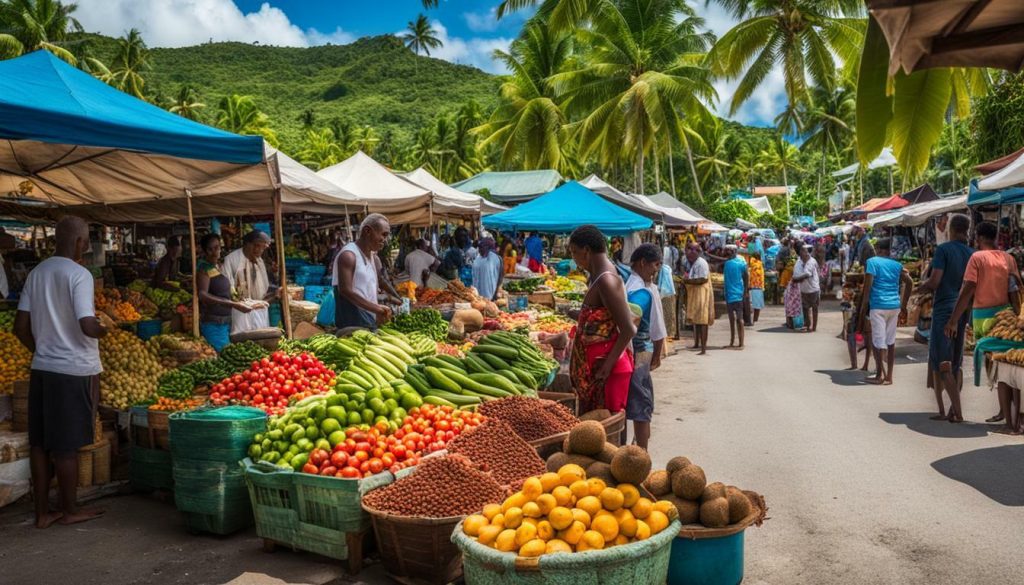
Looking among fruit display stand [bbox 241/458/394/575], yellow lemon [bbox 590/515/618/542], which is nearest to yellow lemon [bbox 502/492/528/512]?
yellow lemon [bbox 590/515/618/542]

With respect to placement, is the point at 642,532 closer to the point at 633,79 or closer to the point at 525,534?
the point at 525,534

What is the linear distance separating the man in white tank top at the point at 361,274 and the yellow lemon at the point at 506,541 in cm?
407

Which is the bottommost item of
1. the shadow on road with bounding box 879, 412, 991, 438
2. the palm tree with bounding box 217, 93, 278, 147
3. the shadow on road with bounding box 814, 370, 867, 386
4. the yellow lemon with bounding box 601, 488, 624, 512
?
the shadow on road with bounding box 879, 412, 991, 438

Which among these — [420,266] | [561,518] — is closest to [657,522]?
[561,518]

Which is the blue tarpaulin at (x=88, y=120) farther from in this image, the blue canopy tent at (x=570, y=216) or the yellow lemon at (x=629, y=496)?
the blue canopy tent at (x=570, y=216)

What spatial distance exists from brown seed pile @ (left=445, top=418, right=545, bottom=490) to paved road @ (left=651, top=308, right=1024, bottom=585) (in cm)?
147

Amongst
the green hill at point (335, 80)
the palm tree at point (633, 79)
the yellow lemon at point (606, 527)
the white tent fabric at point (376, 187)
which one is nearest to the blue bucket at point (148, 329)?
the white tent fabric at point (376, 187)

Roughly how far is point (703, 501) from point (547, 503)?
3.16 ft

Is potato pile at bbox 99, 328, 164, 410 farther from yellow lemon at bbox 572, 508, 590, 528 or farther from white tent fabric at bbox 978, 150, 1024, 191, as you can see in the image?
white tent fabric at bbox 978, 150, 1024, 191

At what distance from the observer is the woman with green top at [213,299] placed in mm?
7844

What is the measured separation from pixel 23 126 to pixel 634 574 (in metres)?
4.79

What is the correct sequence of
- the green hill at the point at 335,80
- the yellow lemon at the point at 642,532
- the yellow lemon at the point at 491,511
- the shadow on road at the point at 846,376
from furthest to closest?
1. the green hill at the point at 335,80
2. the shadow on road at the point at 846,376
3. the yellow lemon at the point at 491,511
4. the yellow lemon at the point at 642,532

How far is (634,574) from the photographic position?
3.36 m

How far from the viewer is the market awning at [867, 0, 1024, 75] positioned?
2.80m
